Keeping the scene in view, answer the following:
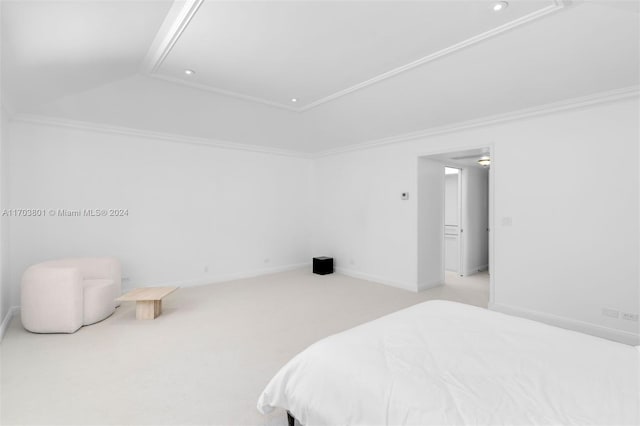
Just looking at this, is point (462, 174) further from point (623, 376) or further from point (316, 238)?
point (623, 376)

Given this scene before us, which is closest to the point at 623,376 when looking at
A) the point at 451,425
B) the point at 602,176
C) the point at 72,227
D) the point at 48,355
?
the point at 451,425

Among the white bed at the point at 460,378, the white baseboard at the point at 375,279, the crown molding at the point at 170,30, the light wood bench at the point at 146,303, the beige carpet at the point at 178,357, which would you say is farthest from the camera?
the white baseboard at the point at 375,279

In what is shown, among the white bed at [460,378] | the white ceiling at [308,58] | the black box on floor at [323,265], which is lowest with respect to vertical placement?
the black box on floor at [323,265]

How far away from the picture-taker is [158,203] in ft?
16.8

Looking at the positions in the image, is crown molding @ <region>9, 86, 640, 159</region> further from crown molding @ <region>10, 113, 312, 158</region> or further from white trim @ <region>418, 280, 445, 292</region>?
white trim @ <region>418, 280, 445, 292</region>

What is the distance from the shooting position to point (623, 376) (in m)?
1.47

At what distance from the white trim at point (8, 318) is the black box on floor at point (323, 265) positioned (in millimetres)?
4409

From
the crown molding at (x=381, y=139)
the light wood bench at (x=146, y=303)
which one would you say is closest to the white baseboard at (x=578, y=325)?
the crown molding at (x=381, y=139)

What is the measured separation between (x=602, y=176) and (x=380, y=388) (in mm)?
3593

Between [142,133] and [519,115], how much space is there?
526 cm

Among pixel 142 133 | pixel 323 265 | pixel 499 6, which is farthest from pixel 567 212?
pixel 142 133

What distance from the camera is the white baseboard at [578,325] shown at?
326 centimetres

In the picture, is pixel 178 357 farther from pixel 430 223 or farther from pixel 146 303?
pixel 430 223

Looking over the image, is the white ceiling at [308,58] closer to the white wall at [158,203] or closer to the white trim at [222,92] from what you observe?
the white trim at [222,92]
